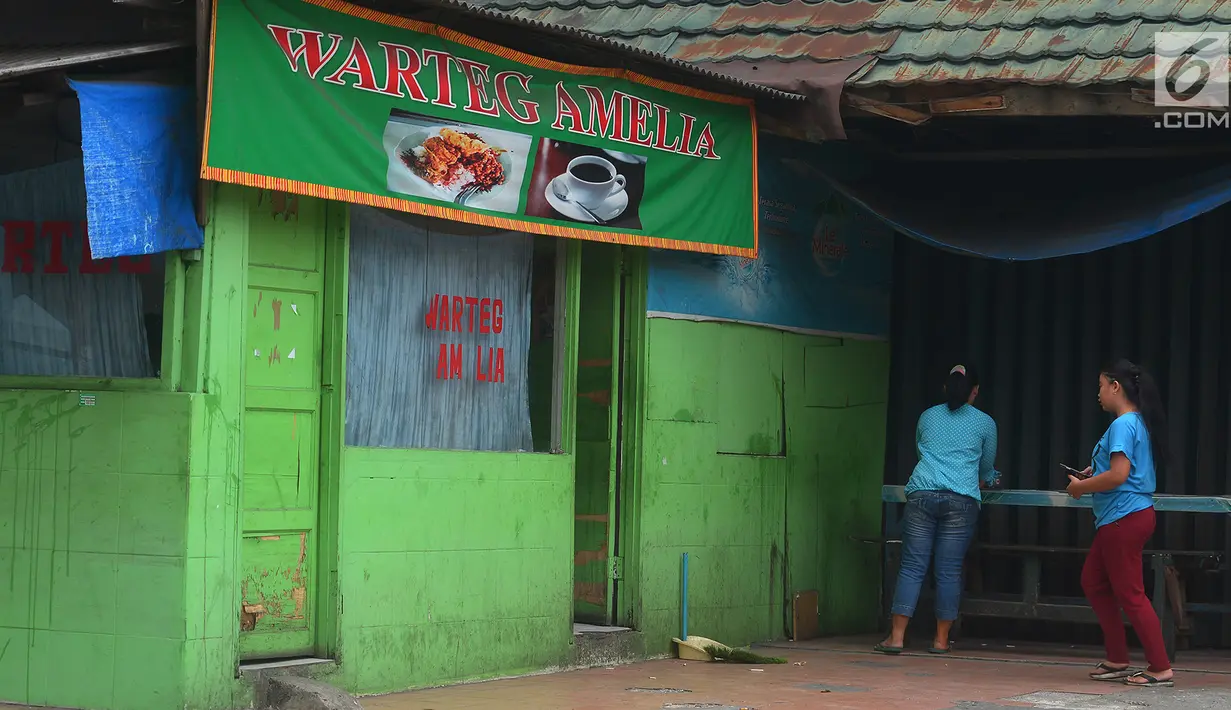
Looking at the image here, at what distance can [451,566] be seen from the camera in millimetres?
8844

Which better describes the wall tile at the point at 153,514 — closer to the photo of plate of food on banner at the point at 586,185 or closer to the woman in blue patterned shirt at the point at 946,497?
the photo of plate of food on banner at the point at 586,185

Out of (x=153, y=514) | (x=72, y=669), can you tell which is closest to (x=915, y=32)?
(x=153, y=514)

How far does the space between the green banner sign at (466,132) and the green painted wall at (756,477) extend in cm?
95

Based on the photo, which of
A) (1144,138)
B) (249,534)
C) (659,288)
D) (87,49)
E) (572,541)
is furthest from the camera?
(1144,138)

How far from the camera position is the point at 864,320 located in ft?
40.7

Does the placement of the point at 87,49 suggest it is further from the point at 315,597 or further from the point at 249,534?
the point at 315,597

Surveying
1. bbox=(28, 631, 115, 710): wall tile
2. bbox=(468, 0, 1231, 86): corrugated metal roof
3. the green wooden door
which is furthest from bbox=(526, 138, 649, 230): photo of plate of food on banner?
bbox=(28, 631, 115, 710): wall tile

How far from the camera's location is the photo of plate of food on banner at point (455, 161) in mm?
8094

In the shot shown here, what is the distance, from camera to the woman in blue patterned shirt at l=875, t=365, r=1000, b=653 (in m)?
11.0

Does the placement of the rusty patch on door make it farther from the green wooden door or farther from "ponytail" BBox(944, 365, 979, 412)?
"ponytail" BBox(944, 365, 979, 412)

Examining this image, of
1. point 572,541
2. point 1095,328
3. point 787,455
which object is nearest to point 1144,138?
point 1095,328

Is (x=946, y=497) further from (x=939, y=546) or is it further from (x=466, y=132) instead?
→ (x=466, y=132)

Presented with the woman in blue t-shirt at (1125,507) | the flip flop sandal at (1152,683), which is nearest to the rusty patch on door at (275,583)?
the woman in blue t-shirt at (1125,507)

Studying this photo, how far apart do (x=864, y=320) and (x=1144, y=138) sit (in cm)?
239
